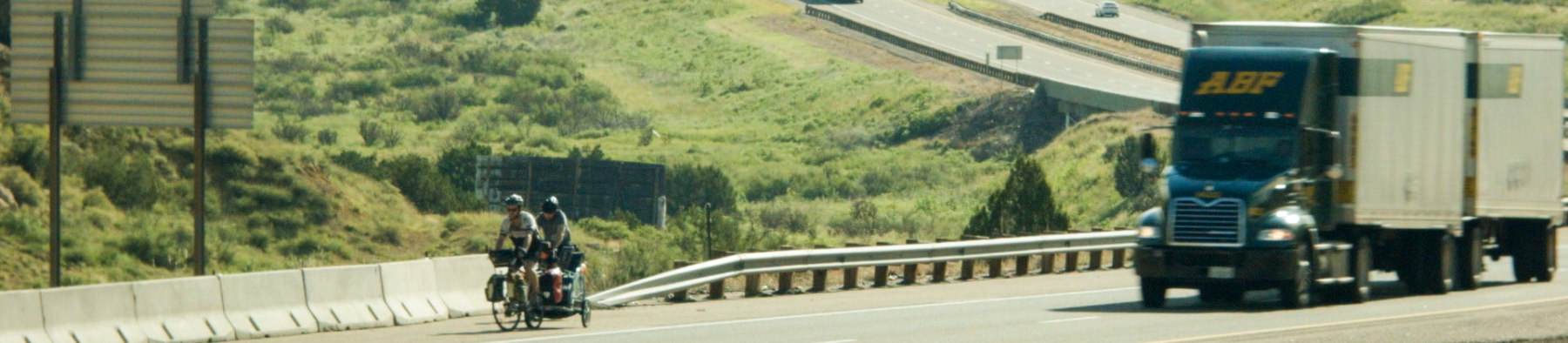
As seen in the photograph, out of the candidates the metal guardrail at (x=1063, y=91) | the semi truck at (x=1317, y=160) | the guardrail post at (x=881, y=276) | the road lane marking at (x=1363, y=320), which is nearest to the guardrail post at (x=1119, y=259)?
the guardrail post at (x=881, y=276)

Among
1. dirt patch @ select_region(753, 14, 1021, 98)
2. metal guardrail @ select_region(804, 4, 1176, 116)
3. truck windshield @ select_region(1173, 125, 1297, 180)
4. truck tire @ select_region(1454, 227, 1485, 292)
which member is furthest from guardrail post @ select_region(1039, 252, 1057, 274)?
dirt patch @ select_region(753, 14, 1021, 98)

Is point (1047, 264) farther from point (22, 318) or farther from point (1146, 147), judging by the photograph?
point (22, 318)

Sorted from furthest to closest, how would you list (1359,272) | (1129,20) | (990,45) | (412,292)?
(1129,20)
(990,45)
(1359,272)
(412,292)

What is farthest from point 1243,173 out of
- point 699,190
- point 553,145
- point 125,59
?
point 553,145

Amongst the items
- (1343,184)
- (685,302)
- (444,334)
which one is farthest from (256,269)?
(1343,184)

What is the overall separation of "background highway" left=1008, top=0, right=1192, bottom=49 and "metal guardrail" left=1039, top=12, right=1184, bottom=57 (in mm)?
578

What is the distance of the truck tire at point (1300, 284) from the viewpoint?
21297 mm

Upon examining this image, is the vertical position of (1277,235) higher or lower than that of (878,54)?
lower

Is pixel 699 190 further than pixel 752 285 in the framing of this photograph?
Yes

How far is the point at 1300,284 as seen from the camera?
21.4 metres

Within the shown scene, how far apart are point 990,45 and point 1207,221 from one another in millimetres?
76879

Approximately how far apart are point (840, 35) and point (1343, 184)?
8143 cm

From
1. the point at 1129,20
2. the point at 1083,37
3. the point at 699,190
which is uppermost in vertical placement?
the point at 1129,20

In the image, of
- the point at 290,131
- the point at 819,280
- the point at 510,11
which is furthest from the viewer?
the point at 510,11
